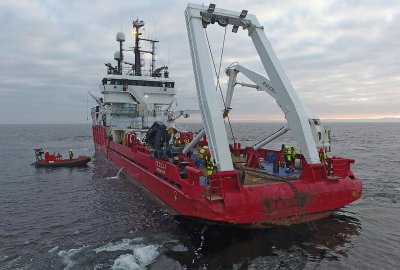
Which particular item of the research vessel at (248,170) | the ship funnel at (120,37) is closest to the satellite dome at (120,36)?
the ship funnel at (120,37)

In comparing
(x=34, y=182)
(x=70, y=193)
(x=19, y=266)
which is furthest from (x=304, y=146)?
(x=34, y=182)

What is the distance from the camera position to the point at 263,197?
30.4 ft

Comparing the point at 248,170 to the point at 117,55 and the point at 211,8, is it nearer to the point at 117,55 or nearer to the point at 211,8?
the point at 211,8

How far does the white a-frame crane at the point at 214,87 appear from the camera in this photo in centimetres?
970

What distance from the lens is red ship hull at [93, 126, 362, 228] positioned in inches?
353

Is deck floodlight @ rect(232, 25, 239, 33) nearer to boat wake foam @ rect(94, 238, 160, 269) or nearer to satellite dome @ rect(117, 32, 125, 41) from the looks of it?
boat wake foam @ rect(94, 238, 160, 269)

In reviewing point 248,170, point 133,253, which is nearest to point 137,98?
point 248,170

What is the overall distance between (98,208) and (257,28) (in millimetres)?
10003

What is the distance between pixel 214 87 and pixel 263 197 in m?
3.68

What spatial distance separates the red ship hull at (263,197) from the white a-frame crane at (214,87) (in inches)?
23.8

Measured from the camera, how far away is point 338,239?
9.78 meters

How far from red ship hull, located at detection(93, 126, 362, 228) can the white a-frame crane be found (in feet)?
1.99

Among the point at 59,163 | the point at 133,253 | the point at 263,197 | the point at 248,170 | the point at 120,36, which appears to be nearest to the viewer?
the point at 133,253

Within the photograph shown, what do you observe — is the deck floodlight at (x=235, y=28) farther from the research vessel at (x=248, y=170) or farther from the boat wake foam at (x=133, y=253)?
the boat wake foam at (x=133, y=253)
